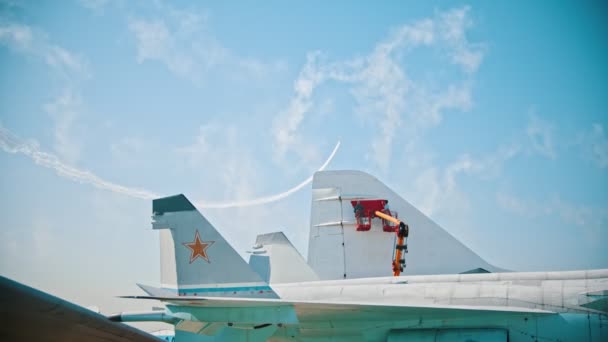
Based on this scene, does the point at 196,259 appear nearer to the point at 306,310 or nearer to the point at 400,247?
the point at 306,310

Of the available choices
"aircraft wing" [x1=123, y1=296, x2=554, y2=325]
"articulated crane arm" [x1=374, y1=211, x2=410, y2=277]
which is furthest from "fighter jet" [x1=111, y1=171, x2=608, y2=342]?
"articulated crane arm" [x1=374, y1=211, x2=410, y2=277]

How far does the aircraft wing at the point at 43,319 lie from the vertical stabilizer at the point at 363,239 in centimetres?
985

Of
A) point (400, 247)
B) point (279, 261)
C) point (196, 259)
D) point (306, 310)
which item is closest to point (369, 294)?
point (306, 310)

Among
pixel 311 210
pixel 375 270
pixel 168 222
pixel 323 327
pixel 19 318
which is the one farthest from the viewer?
pixel 311 210

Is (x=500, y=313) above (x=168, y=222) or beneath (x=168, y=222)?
beneath

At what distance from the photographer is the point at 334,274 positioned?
553 inches

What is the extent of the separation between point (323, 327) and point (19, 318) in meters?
6.21

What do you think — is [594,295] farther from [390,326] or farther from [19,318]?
[19,318]

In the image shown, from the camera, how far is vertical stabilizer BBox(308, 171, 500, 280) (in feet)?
42.5

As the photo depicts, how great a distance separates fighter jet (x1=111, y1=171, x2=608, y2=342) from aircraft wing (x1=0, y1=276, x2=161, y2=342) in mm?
3158

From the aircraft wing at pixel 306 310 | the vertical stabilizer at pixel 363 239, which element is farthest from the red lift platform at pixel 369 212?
the aircraft wing at pixel 306 310

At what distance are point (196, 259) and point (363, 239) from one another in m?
5.12

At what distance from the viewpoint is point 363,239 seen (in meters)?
14.2

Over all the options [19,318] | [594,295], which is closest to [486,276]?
[594,295]
